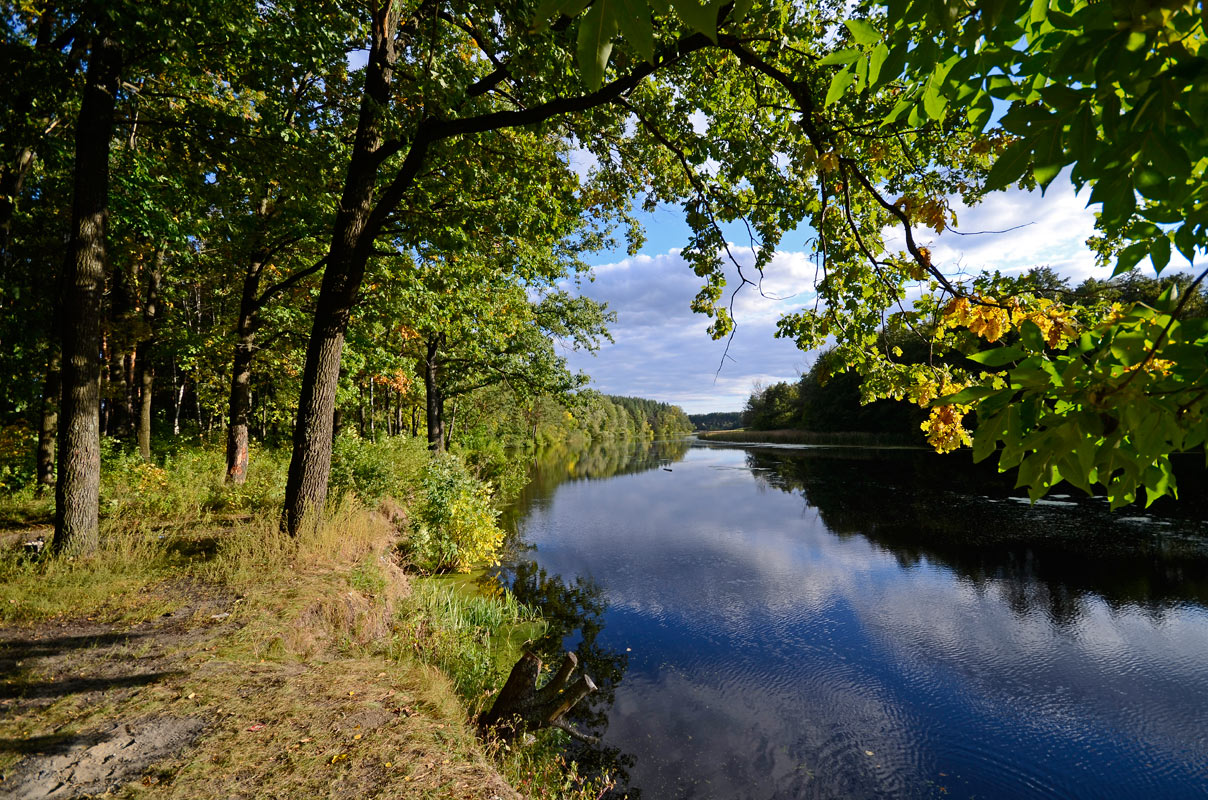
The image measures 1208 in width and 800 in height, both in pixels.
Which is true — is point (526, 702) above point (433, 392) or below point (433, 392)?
below

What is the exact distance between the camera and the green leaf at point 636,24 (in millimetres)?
880

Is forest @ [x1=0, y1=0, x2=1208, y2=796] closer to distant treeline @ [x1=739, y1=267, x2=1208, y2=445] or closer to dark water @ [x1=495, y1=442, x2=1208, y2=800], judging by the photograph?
dark water @ [x1=495, y1=442, x2=1208, y2=800]

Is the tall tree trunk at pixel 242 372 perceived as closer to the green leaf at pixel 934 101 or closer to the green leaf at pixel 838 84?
the green leaf at pixel 838 84

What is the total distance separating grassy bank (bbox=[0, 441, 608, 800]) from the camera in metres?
2.86

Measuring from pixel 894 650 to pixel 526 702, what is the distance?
6941 millimetres

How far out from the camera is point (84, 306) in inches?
224

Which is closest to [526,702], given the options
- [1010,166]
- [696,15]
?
[1010,166]

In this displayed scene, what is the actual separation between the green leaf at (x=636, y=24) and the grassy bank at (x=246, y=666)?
12.6 ft

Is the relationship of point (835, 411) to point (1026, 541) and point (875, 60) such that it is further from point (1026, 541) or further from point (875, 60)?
point (875, 60)

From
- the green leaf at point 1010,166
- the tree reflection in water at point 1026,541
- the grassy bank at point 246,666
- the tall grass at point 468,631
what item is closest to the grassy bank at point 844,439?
the tree reflection in water at point 1026,541

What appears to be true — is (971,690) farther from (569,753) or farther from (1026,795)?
(569,753)

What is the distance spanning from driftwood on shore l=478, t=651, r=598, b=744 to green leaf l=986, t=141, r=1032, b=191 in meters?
5.17

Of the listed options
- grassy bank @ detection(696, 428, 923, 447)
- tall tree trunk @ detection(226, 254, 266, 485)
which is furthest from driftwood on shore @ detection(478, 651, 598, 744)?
grassy bank @ detection(696, 428, 923, 447)

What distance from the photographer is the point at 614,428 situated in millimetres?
112000
